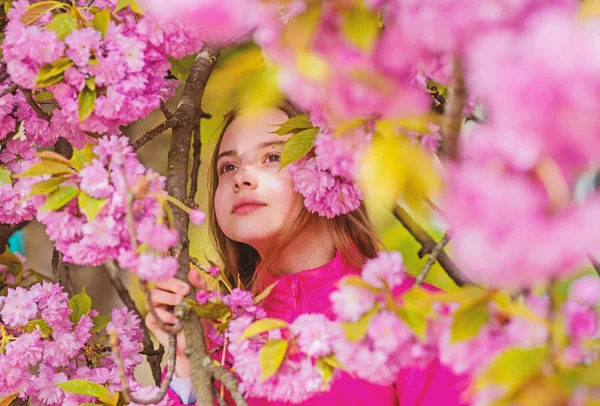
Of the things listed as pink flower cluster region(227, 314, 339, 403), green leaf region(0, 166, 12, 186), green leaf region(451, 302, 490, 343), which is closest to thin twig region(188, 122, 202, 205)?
green leaf region(0, 166, 12, 186)

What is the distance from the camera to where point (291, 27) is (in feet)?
2.02

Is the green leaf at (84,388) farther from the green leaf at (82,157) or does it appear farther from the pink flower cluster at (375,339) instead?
the pink flower cluster at (375,339)

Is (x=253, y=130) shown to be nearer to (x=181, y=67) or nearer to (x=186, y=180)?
(x=181, y=67)

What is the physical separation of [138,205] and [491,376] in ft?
1.62

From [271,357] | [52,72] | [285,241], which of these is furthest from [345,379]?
[52,72]

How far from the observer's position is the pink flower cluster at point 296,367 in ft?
2.97

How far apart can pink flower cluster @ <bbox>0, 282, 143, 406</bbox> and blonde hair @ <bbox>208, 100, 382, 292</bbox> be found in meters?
0.32

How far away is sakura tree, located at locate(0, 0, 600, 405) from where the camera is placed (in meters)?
0.48

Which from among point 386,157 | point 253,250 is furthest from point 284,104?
point 386,157

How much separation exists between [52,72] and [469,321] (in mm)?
654

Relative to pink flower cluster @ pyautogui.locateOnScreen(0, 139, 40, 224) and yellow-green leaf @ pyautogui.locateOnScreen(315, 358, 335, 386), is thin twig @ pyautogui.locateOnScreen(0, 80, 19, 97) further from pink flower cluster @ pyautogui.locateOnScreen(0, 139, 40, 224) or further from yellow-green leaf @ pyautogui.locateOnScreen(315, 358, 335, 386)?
yellow-green leaf @ pyautogui.locateOnScreen(315, 358, 335, 386)

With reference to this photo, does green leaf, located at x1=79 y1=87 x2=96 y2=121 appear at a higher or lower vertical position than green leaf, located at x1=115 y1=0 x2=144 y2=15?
lower

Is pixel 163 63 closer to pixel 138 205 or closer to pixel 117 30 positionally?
pixel 117 30

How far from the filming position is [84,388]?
116 cm
